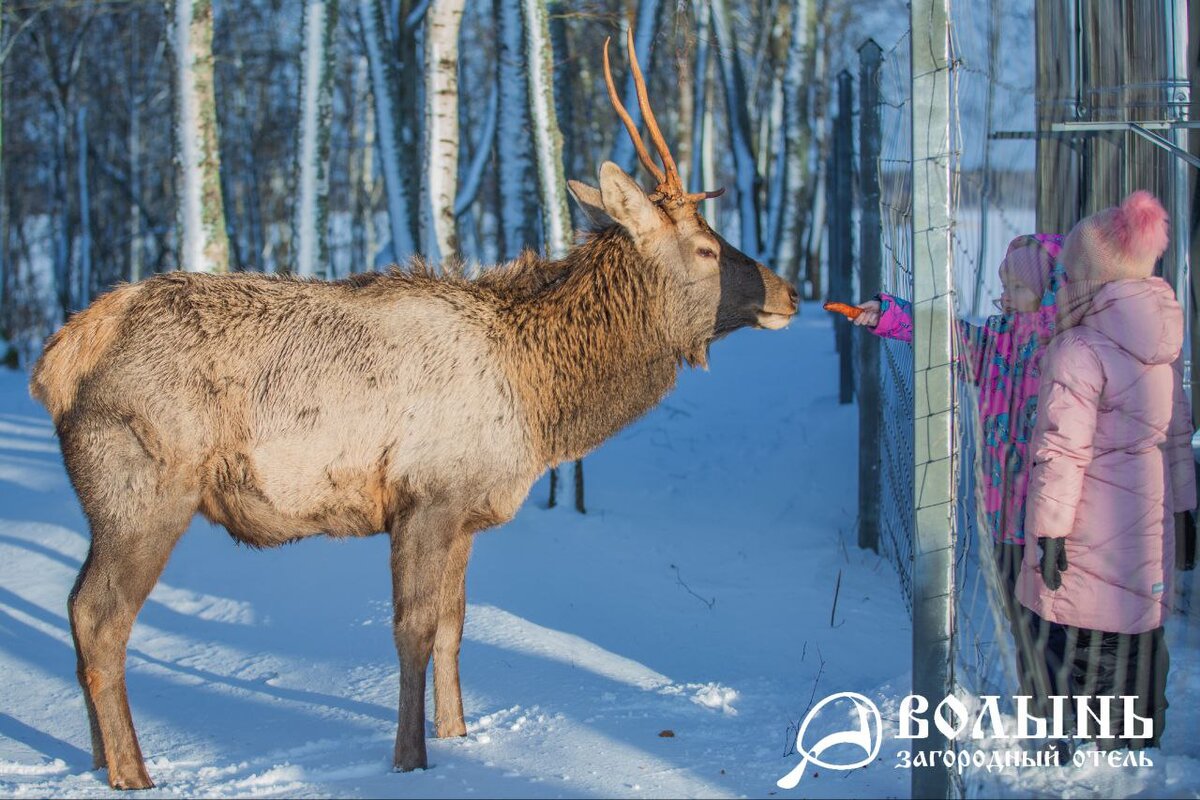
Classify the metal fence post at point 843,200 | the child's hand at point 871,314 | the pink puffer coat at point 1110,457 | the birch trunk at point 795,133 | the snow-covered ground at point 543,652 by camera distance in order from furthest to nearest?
the birch trunk at point 795,133
the metal fence post at point 843,200
the child's hand at point 871,314
the snow-covered ground at point 543,652
the pink puffer coat at point 1110,457

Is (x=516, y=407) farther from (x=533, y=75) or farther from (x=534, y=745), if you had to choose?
(x=533, y=75)

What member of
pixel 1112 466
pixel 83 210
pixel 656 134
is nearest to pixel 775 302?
pixel 656 134

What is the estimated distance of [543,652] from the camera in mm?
5961

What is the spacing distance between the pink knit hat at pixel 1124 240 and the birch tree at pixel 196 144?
6368 mm

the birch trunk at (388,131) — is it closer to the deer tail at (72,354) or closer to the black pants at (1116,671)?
the deer tail at (72,354)

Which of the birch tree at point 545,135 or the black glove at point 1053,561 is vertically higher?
the birch tree at point 545,135

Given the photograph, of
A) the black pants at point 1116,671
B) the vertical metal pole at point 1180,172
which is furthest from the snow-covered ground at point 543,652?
the vertical metal pole at point 1180,172

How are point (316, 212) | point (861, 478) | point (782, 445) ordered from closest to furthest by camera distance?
point (861, 478), point (316, 212), point (782, 445)

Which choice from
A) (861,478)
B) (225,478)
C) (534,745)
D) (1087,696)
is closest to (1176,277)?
(861,478)

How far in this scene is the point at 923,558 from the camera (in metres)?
3.53

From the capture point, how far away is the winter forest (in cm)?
900

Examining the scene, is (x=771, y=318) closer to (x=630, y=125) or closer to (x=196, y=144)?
(x=630, y=125)

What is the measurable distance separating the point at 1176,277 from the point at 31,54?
2388cm

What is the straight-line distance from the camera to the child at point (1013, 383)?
14.7 ft
